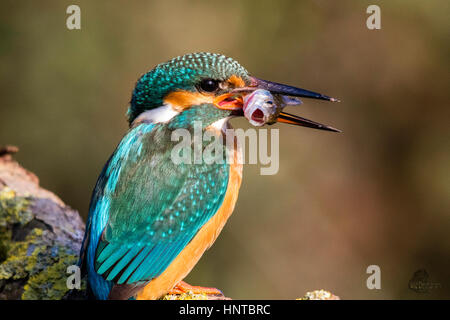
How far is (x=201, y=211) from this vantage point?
2533mm

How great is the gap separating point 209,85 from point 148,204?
65 cm

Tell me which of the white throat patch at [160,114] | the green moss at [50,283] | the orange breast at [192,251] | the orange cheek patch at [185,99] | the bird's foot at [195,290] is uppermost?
the orange cheek patch at [185,99]

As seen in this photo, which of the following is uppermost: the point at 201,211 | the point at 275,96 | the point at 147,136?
the point at 275,96

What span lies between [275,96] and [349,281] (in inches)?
114

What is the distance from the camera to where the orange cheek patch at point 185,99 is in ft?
8.64

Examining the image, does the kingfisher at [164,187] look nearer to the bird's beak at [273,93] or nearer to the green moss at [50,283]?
the bird's beak at [273,93]

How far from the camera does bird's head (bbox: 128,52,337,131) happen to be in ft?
8.57

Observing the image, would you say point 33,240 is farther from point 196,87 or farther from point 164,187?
point 196,87

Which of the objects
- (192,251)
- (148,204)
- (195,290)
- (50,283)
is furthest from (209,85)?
(50,283)

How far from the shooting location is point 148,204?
7.92ft

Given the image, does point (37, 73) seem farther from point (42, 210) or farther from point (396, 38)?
point (396, 38)

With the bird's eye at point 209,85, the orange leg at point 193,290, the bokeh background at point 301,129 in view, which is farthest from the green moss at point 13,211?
the bokeh background at point 301,129

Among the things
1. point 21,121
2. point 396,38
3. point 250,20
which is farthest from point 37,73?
point 396,38
